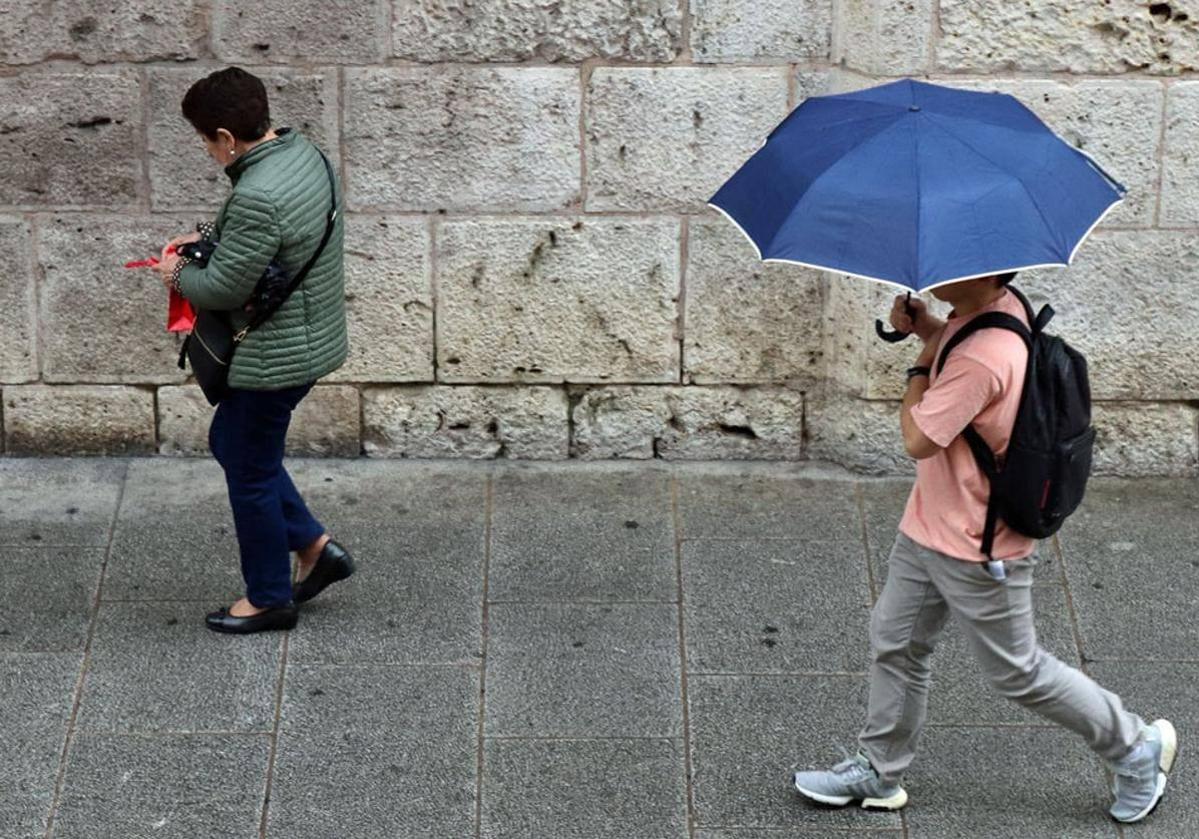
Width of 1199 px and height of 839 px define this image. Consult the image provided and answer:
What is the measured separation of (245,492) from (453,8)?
67.5 inches

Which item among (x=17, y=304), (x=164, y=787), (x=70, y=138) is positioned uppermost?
(x=70, y=138)

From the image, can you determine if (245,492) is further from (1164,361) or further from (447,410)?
(1164,361)

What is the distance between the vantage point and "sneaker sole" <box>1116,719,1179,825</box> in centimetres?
461

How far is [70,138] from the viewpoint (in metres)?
6.09

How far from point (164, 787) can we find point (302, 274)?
4.34 feet

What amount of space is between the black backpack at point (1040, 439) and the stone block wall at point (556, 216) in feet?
6.56

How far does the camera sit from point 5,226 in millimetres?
6172

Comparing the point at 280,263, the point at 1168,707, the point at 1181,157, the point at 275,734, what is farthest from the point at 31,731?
the point at 1181,157

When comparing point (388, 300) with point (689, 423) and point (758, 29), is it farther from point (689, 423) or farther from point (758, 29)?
point (758, 29)

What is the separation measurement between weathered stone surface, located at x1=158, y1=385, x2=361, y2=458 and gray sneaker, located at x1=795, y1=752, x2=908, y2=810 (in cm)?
235

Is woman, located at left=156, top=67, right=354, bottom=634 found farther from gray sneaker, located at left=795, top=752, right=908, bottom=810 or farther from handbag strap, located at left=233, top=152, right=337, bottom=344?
gray sneaker, located at left=795, top=752, right=908, bottom=810

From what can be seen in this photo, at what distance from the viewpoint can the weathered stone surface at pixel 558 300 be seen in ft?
20.4

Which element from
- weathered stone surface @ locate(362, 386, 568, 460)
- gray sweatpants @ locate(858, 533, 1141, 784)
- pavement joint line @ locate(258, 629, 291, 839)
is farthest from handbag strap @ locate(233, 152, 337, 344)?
gray sweatpants @ locate(858, 533, 1141, 784)

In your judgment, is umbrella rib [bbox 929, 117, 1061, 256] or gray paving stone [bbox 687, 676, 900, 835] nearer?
umbrella rib [bbox 929, 117, 1061, 256]
